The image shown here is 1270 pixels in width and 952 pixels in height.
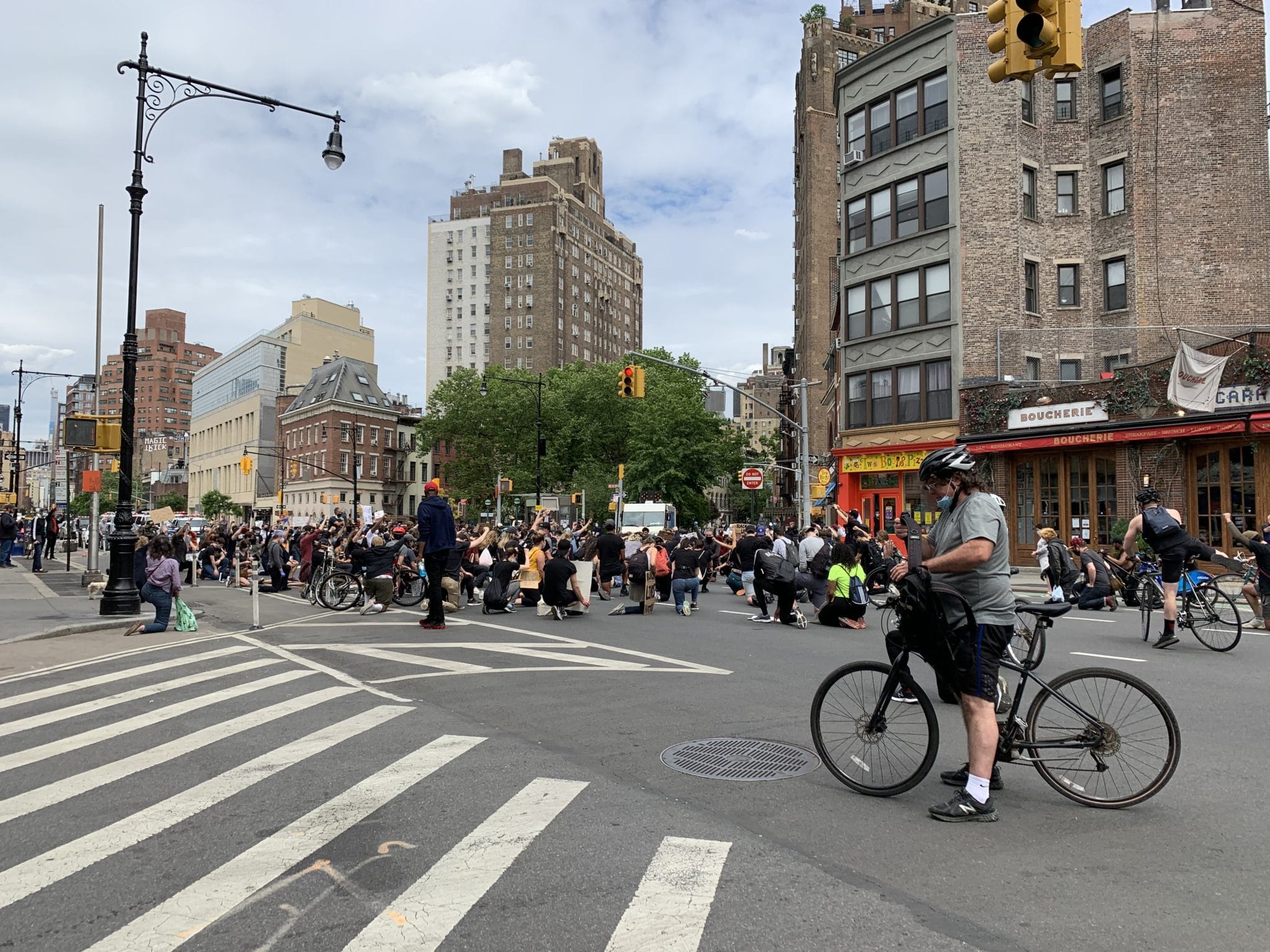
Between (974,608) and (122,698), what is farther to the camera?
(122,698)

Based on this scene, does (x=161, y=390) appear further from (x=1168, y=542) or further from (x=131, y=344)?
(x=1168, y=542)

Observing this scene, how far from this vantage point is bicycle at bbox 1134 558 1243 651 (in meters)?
11.1

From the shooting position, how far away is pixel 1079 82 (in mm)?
32031

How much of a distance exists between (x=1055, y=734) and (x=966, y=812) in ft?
2.59

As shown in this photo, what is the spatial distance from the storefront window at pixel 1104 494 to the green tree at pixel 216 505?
9416cm

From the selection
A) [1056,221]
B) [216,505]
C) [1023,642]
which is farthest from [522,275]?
[1023,642]

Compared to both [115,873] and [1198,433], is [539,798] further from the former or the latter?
[1198,433]

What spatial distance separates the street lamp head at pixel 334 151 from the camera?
1580cm

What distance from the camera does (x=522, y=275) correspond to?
4739 inches

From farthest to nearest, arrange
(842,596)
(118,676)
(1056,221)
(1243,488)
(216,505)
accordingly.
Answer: (216,505)
(1056,221)
(1243,488)
(842,596)
(118,676)

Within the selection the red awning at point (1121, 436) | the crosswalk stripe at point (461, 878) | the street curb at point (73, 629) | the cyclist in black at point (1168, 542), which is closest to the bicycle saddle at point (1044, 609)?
the crosswalk stripe at point (461, 878)

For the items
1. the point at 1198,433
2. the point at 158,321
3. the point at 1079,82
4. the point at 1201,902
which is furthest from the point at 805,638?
the point at 158,321

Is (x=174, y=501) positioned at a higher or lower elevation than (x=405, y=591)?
higher

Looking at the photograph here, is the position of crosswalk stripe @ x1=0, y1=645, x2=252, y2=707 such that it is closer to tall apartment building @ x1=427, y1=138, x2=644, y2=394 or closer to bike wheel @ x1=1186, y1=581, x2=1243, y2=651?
bike wheel @ x1=1186, y1=581, x2=1243, y2=651
